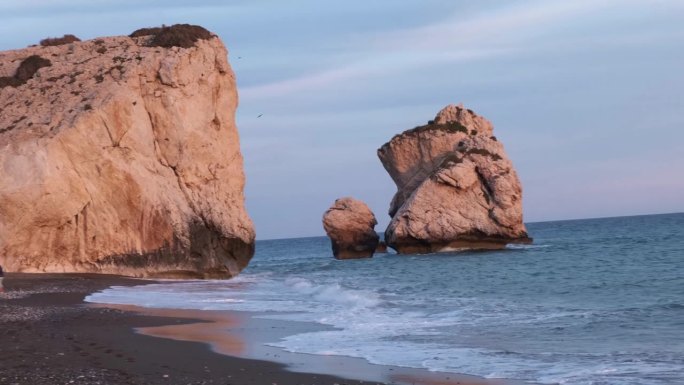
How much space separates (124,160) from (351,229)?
96.6 ft

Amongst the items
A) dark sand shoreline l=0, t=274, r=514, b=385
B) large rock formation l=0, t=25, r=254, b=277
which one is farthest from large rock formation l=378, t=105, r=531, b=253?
dark sand shoreline l=0, t=274, r=514, b=385

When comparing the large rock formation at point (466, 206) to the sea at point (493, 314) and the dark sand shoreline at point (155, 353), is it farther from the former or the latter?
the dark sand shoreline at point (155, 353)

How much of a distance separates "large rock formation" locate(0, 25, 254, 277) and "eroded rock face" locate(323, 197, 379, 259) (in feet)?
72.9

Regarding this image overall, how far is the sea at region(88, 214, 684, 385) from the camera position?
42.5 ft

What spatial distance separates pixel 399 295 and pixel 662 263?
14.1 metres

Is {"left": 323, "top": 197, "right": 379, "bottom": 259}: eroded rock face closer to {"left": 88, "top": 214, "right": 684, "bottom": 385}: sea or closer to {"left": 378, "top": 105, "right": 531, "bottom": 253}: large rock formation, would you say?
{"left": 378, "top": 105, "right": 531, "bottom": 253}: large rock formation

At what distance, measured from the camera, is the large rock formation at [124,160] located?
103ft

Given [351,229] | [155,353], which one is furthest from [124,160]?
[351,229]

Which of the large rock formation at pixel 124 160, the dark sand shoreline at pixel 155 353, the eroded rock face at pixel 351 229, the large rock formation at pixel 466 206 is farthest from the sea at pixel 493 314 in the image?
the eroded rock face at pixel 351 229

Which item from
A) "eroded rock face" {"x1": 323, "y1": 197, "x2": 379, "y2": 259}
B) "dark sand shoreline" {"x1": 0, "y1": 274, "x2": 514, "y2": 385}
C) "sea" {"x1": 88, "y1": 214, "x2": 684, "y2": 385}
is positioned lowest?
"sea" {"x1": 88, "y1": 214, "x2": 684, "y2": 385}

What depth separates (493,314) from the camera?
19672 mm

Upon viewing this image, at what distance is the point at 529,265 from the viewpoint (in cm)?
3847

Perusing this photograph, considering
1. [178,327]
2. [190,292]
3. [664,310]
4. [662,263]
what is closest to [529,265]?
[662,263]

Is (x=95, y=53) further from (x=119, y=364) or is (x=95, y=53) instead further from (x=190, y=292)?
(x=119, y=364)
